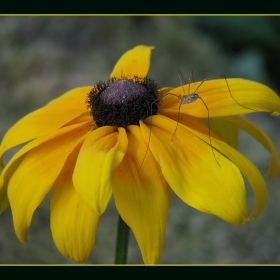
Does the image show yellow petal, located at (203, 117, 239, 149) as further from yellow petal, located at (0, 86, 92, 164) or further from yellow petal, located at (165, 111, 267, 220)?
yellow petal, located at (0, 86, 92, 164)

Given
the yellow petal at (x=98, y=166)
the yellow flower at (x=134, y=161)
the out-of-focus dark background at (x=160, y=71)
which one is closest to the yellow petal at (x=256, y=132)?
the yellow flower at (x=134, y=161)

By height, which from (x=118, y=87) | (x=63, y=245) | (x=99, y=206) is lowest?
(x=63, y=245)

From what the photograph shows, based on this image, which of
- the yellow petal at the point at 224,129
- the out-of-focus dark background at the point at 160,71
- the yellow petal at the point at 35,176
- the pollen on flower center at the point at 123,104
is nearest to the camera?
the yellow petal at the point at 35,176

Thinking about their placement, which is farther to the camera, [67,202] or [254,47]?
[254,47]

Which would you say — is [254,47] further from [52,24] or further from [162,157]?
[162,157]

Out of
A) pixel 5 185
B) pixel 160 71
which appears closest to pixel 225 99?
pixel 5 185

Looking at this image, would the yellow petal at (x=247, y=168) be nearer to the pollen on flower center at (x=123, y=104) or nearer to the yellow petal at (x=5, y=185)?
the pollen on flower center at (x=123, y=104)

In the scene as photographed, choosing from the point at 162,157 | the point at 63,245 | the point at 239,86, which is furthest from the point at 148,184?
the point at 239,86
